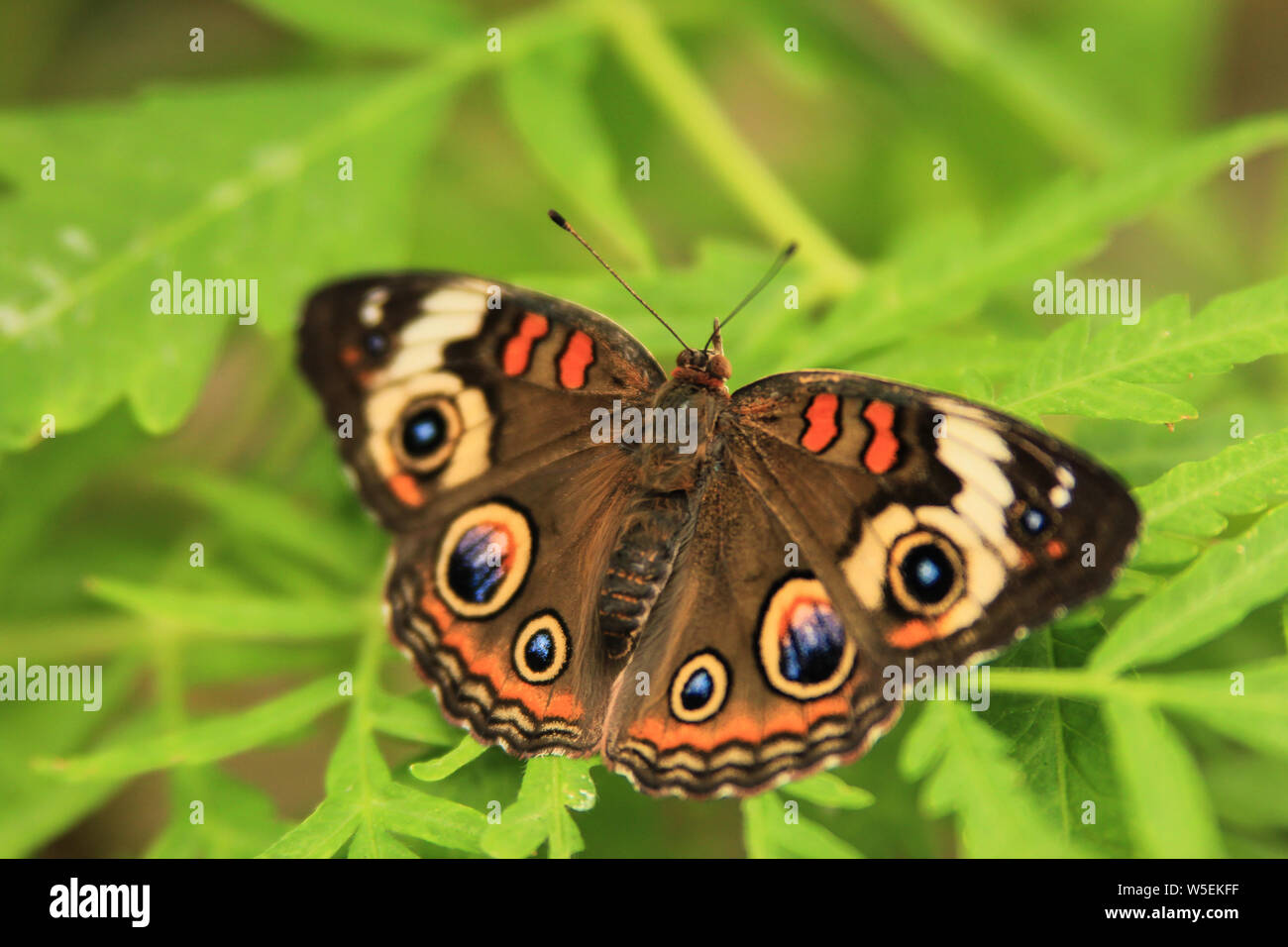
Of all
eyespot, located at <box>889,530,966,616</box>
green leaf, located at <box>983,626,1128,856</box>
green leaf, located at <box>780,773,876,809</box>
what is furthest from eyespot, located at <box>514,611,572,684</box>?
green leaf, located at <box>983,626,1128,856</box>

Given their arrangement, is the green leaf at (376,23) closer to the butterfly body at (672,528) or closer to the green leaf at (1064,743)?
the butterfly body at (672,528)

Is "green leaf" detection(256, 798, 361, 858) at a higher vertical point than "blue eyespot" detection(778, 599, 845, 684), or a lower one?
lower

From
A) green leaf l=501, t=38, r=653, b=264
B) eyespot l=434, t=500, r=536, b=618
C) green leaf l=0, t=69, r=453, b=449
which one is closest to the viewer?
eyespot l=434, t=500, r=536, b=618

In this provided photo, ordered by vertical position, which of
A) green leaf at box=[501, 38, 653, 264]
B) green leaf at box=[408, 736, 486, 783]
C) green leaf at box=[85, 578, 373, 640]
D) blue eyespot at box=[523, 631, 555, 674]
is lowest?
green leaf at box=[408, 736, 486, 783]

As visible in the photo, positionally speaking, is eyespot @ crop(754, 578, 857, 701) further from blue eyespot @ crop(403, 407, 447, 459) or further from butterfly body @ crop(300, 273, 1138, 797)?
blue eyespot @ crop(403, 407, 447, 459)

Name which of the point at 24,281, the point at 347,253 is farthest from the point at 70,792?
the point at 347,253
